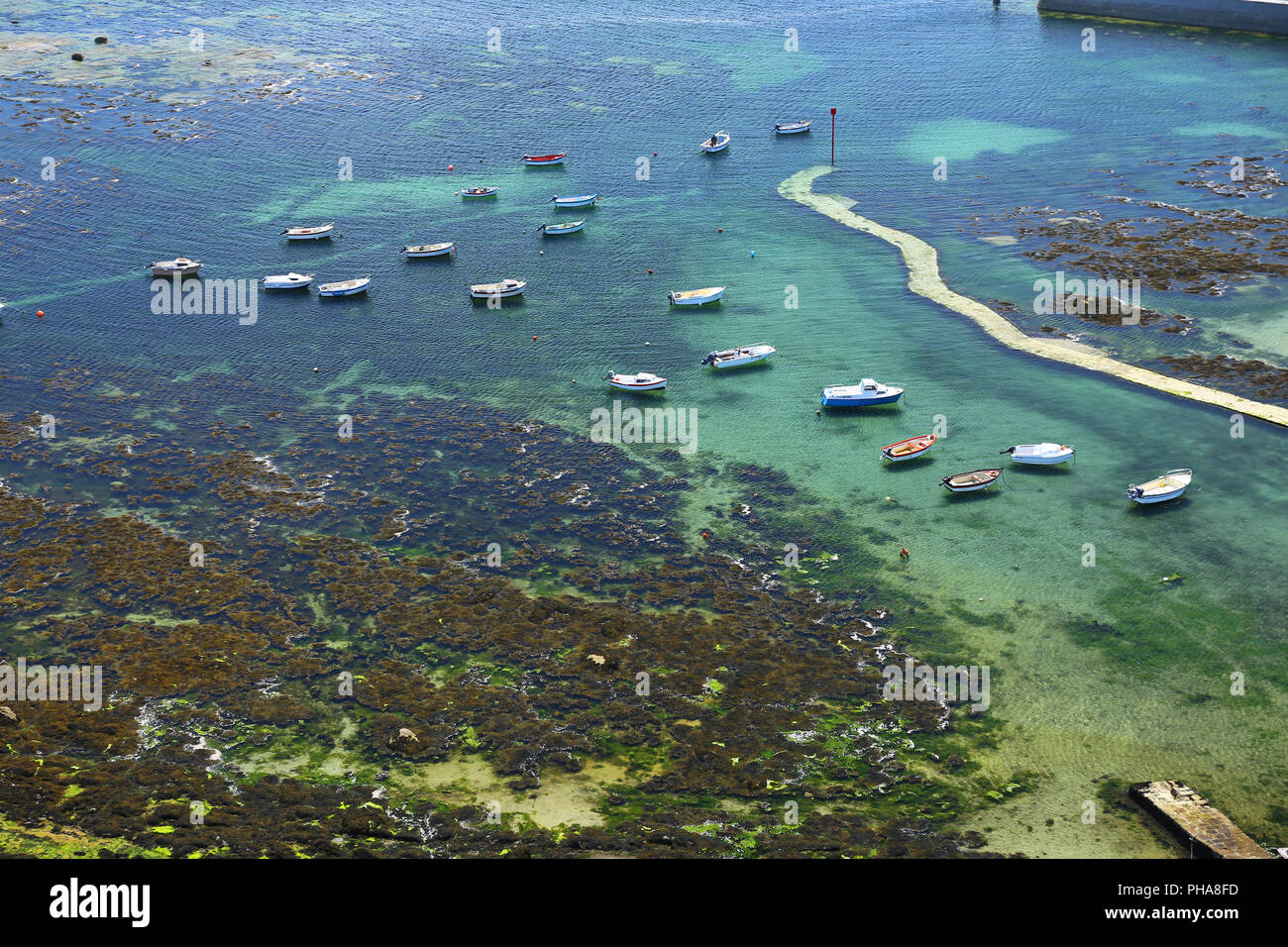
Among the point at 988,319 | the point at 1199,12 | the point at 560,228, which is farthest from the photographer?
the point at 1199,12

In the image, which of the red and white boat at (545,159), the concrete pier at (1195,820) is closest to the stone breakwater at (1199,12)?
the red and white boat at (545,159)

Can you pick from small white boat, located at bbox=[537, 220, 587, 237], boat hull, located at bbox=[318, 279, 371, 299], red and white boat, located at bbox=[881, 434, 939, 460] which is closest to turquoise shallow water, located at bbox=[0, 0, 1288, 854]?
red and white boat, located at bbox=[881, 434, 939, 460]

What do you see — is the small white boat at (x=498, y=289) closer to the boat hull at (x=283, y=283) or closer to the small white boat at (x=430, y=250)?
the small white boat at (x=430, y=250)

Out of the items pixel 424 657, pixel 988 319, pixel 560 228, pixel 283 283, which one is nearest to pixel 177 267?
pixel 283 283

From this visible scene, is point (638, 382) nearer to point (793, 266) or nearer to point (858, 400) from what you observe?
point (858, 400)

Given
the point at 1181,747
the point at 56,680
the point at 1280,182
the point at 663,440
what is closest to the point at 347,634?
the point at 56,680
